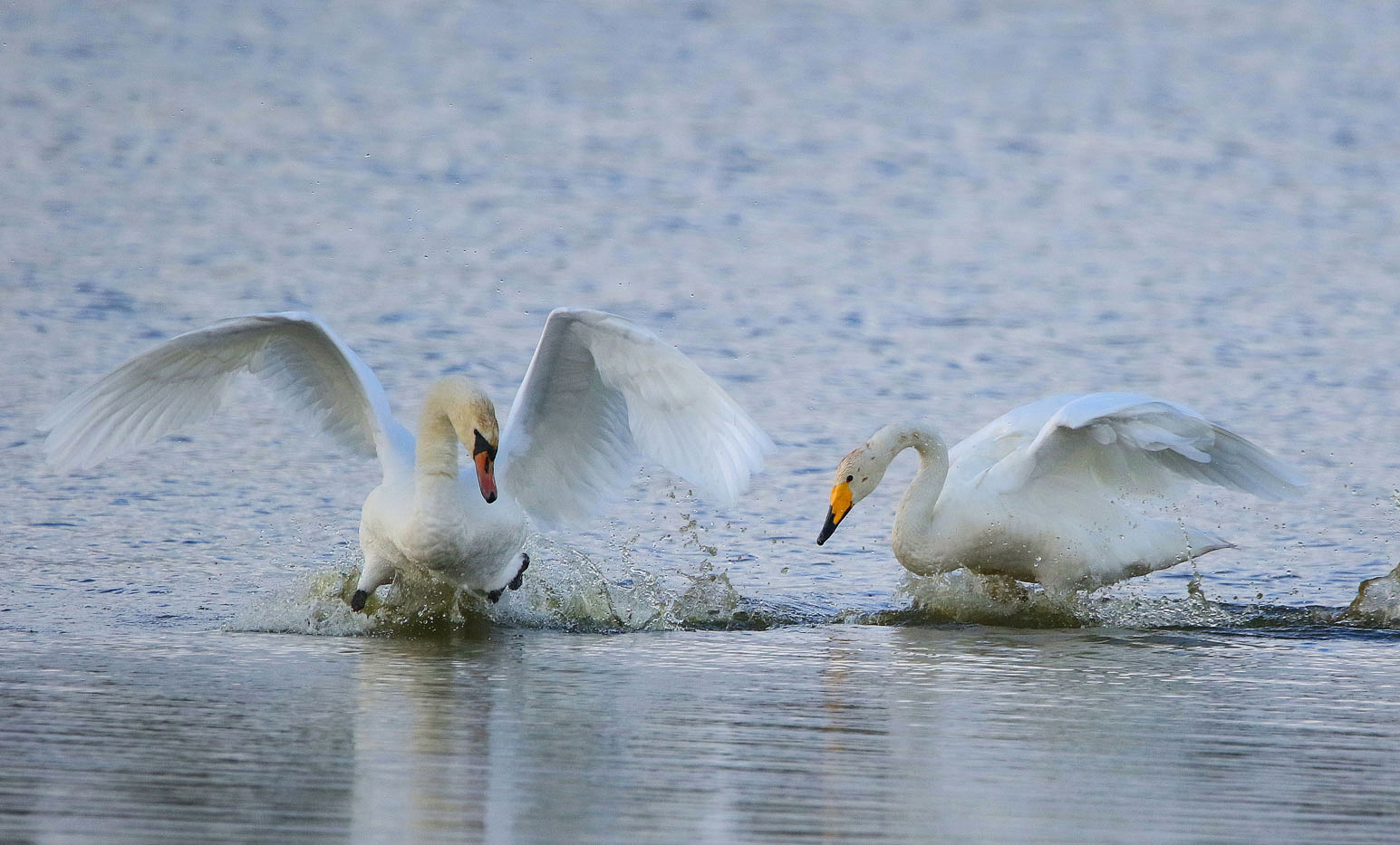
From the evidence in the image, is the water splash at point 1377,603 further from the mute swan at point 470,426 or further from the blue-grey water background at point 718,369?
the mute swan at point 470,426

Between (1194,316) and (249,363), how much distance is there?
8.62m

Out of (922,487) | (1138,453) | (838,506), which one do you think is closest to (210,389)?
(838,506)

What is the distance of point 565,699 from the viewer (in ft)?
21.1

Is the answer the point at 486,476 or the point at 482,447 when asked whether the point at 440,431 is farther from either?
the point at 486,476

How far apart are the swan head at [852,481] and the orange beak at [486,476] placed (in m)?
1.67

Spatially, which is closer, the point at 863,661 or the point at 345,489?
the point at 863,661

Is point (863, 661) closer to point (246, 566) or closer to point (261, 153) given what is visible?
point (246, 566)

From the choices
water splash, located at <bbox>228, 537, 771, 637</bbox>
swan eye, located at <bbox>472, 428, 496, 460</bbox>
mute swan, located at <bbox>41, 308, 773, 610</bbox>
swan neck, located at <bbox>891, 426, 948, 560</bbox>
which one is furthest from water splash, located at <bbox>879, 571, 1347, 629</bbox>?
swan eye, located at <bbox>472, 428, 496, 460</bbox>

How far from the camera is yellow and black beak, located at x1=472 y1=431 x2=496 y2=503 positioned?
7531 millimetres

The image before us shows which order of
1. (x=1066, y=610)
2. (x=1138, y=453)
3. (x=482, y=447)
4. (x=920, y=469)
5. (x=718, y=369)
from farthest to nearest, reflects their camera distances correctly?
(x=718, y=369) → (x=1138, y=453) → (x=920, y=469) → (x=1066, y=610) → (x=482, y=447)

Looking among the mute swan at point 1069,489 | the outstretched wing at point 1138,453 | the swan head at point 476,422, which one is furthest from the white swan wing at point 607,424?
the outstretched wing at point 1138,453

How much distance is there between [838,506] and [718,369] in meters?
4.61

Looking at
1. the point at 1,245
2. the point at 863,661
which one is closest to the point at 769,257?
the point at 1,245

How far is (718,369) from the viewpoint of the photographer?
13.3 m
